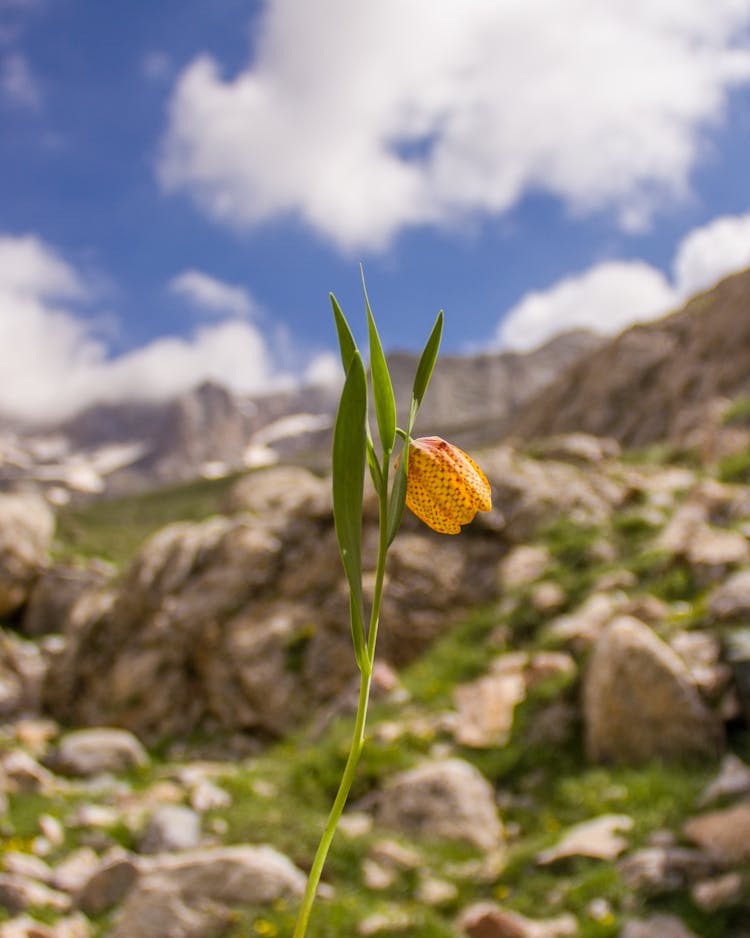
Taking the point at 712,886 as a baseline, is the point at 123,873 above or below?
above

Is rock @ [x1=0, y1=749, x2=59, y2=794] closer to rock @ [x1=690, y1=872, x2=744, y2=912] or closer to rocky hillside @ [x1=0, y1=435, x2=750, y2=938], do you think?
rocky hillside @ [x1=0, y1=435, x2=750, y2=938]

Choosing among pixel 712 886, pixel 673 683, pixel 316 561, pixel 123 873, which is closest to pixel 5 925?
pixel 123 873

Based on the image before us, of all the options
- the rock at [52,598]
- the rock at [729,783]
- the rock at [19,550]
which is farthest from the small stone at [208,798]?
the rock at [19,550]

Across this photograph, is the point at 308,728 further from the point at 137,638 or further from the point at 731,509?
the point at 731,509

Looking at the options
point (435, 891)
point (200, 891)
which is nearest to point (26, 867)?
point (200, 891)

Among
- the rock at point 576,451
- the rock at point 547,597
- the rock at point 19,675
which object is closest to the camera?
the rock at point 547,597

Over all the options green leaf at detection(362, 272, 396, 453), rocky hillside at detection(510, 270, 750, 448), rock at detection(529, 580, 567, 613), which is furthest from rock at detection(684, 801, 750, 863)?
rocky hillside at detection(510, 270, 750, 448)

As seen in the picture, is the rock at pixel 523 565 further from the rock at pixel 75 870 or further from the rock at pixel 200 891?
the rock at pixel 75 870
